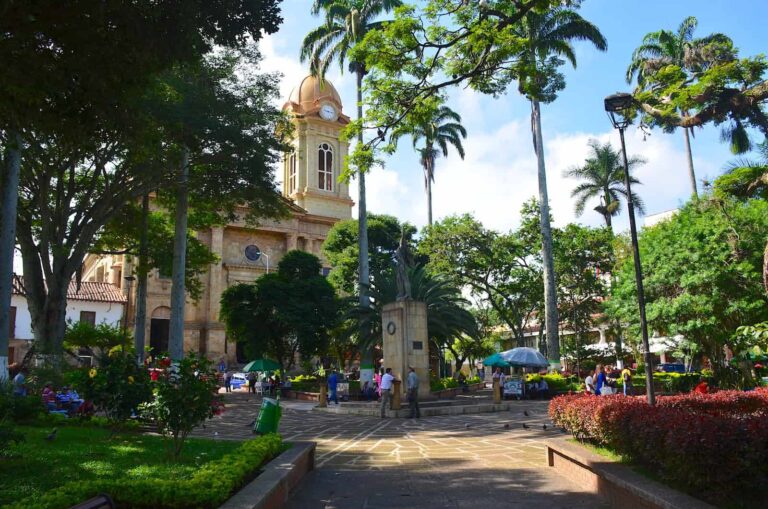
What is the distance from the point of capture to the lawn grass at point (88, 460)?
6.23 meters

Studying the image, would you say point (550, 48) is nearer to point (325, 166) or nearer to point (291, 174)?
point (325, 166)

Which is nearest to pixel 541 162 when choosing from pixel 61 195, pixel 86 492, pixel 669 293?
pixel 669 293

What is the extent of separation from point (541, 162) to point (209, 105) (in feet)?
49.9

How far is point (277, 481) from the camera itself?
6.10 meters

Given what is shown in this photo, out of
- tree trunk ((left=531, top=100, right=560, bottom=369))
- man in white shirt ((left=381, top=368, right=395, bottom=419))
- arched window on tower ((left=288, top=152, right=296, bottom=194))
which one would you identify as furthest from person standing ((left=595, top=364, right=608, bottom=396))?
arched window on tower ((left=288, top=152, right=296, bottom=194))

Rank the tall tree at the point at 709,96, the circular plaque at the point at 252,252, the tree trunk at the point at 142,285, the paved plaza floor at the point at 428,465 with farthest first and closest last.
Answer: the circular plaque at the point at 252,252
the tree trunk at the point at 142,285
the tall tree at the point at 709,96
the paved plaza floor at the point at 428,465

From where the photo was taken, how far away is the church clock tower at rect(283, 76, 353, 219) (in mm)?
50875

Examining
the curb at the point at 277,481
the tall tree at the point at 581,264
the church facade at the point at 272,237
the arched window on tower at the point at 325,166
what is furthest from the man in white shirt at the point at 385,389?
the arched window on tower at the point at 325,166

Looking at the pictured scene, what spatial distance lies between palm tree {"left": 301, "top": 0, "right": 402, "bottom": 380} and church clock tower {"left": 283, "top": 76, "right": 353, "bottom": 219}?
23389 millimetres

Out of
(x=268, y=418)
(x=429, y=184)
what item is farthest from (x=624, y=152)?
(x=429, y=184)

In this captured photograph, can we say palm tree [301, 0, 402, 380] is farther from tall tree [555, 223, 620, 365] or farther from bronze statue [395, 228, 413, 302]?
tall tree [555, 223, 620, 365]

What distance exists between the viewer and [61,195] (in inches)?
733

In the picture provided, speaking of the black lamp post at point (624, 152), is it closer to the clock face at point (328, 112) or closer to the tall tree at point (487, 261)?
the tall tree at point (487, 261)

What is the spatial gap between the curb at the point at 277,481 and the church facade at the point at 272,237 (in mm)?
33738
